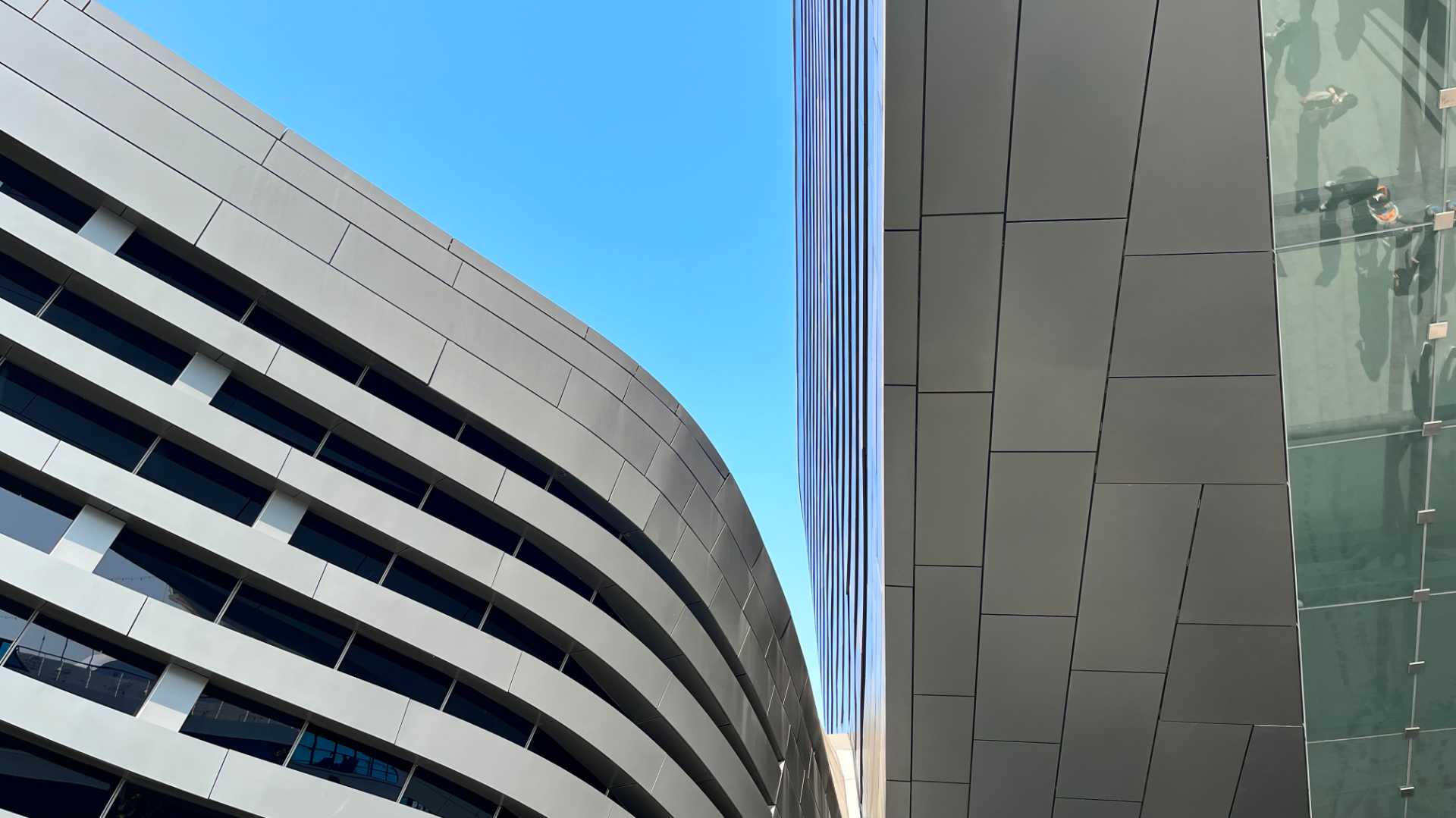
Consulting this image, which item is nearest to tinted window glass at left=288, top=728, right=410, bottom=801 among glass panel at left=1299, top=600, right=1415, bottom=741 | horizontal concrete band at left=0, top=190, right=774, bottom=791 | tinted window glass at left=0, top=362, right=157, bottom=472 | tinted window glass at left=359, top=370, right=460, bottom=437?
horizontal concrete band at left=0, top=190, right=774, bottom=791

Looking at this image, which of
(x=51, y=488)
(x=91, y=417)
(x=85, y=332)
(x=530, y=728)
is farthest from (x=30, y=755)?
(x=530, y=728)

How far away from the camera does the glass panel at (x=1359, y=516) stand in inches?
165

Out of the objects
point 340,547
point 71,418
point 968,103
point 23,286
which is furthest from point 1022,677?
point 23,286

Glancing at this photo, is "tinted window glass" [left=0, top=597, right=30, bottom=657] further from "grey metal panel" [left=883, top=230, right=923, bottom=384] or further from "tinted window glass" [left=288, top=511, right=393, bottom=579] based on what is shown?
"grey metal panel" [left=883, top=230, right=923, bottom=384]

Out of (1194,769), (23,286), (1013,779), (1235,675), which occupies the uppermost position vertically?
(23,286)

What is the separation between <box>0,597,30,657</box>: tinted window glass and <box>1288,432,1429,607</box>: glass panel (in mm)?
10190

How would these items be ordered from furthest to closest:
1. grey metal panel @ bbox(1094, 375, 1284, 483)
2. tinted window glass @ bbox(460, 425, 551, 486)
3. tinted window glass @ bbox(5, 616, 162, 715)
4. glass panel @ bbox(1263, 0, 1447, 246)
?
1. tinted window glass @ bbox(460, 425, 551, 486)
2. tinted window glass @ bbox(5, 616, 162, 715)
3. grey metal panel @ bbox(1094, 375, 1284, 483)
4. glass panel @ bbox(1263, 0, 1447, 246)

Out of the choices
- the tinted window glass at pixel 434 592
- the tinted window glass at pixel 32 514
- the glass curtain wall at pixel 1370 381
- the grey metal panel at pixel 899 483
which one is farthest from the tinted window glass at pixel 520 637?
the glass curtain wall at pixel 1370 381

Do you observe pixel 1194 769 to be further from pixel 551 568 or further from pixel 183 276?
pixel 183 276

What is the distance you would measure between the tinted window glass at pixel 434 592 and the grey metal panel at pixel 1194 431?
762cm

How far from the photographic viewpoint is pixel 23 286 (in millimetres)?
9641

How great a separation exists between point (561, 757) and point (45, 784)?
224 inches

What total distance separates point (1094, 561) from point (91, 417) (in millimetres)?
10389

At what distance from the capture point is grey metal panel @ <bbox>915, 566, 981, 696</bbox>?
964 centimetres
